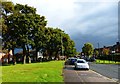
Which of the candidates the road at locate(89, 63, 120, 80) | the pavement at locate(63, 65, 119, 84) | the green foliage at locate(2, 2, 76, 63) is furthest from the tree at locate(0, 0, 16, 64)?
the pavement at locate(63, 65, 119, 84)

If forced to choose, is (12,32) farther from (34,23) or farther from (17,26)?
(34,23)

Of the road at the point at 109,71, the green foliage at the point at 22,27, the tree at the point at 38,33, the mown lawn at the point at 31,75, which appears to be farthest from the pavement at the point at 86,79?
the tree at the point at 38,33

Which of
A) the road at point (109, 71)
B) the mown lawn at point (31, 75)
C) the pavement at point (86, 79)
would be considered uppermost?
the mown lawn at point (31, 75)

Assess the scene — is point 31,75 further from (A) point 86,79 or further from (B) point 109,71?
(B) point 109,71

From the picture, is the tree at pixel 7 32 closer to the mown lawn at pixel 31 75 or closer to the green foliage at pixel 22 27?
the green foliage at pixel 22 27

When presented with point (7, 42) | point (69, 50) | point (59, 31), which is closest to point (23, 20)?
point (7, 42)

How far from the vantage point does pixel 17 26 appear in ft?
213

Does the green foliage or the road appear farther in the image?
the green foliage

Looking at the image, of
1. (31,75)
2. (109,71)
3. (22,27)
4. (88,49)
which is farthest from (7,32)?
(88,49)

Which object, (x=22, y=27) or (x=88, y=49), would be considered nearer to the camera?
(x=22, y=27)

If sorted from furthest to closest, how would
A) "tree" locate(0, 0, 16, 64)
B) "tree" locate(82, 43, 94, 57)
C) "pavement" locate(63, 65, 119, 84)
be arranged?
"tree" locate(82, 43, 94, 57) → "tree" locate(0, 0, 16, 64) → "pavement" locate(63, 65, 119, 84)

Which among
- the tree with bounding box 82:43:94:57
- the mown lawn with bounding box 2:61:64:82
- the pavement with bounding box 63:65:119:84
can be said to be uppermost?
the tree with bounding box 82:43:94:57

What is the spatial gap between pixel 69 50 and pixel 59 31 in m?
21.1

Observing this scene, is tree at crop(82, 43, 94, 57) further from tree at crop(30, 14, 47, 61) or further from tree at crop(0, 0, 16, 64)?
tree at crop(0, 0, 16, 64)
